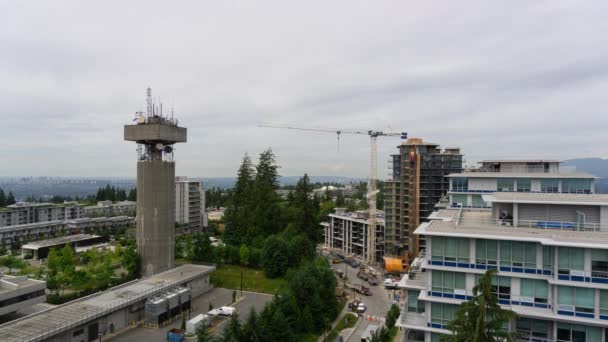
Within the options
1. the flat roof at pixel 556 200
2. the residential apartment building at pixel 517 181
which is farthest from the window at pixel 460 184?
the flat roof at pixel 556 200

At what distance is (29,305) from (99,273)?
6.91 m

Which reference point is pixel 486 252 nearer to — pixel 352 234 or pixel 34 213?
pixel 352 234

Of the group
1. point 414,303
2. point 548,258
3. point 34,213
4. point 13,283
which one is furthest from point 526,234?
point 34,213

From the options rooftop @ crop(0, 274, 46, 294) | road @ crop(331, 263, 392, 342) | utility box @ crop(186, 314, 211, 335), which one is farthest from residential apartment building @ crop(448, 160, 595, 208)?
rooftop @ crop(0, 274, 46, 294)

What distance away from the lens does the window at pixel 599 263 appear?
50.1ft

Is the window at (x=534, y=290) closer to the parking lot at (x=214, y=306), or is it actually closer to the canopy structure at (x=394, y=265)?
the parking lot at (x=214, y=306)

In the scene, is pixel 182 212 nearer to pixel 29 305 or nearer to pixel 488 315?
pixel 29 305

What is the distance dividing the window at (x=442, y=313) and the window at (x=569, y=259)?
4941mm

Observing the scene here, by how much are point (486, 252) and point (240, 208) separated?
45073 millimetres

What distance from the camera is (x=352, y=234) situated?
64188 millimetres

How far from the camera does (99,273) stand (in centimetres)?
3666

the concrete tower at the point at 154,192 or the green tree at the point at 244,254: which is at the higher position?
the concrete tower at the point at 154,192

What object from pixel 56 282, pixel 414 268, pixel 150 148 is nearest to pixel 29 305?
Result: pixel 56 282

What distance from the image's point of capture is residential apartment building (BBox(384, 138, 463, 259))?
53.2 meters
